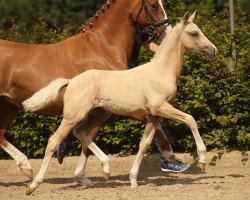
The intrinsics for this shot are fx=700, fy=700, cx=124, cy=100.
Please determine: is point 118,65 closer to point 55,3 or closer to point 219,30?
point 219,30

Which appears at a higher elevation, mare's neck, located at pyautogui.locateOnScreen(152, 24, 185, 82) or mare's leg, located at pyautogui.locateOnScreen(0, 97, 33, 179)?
mare's neck, located at pyautogui.locateOnScreen(152, 24, 185, 82)

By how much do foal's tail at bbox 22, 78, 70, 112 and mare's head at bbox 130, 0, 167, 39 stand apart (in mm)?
1318

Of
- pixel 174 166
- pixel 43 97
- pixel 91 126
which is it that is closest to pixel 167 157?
pixel 174 166

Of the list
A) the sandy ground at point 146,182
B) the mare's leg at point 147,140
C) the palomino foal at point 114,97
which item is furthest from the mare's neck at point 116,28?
the sandy ground at point 146,182

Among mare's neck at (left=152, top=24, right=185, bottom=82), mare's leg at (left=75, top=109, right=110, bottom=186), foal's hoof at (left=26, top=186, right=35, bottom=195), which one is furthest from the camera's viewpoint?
mare's leg at (left=75, top=109, right=110, bottom=186)

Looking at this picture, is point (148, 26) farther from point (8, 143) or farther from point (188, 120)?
point (8, 143)

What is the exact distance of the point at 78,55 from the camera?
7652 mm

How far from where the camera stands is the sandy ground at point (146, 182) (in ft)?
21.6

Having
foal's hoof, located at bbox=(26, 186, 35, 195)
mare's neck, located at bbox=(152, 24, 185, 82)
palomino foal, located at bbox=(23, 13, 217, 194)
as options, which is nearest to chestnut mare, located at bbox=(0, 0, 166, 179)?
palomino foal, located at bbox=(23, 13, 217, 194)

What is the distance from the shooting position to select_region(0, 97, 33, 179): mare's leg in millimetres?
7754

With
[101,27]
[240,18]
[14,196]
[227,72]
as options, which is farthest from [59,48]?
[240,18]

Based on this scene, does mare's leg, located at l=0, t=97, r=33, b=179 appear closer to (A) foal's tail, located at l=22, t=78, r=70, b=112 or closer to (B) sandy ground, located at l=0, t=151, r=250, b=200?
(B) sandy ground, located at l=0, t=151, r=250, b=200

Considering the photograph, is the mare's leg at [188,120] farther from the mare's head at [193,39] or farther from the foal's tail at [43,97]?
the foal's tail at [43,97]

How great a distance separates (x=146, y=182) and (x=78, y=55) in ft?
5.23
